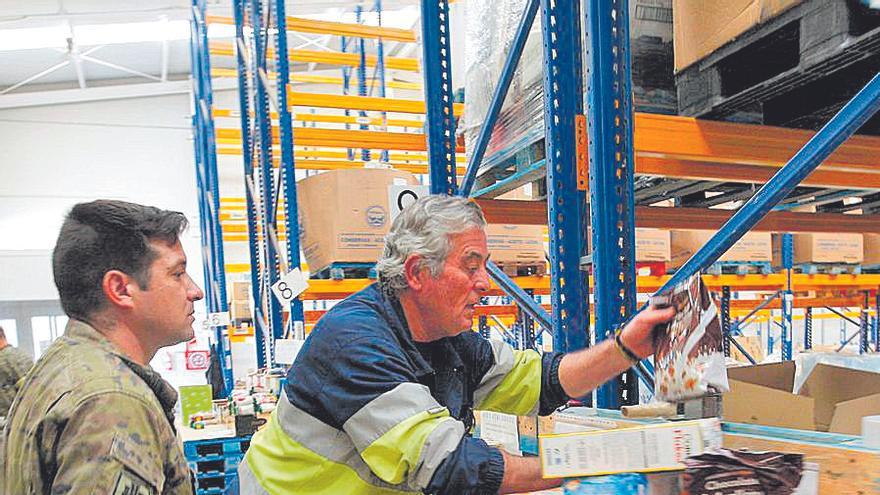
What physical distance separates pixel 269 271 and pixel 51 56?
11.1m

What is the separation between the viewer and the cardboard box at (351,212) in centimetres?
555

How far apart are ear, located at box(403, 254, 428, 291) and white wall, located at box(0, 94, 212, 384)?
1585 cm

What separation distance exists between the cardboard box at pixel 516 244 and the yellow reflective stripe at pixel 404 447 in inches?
196

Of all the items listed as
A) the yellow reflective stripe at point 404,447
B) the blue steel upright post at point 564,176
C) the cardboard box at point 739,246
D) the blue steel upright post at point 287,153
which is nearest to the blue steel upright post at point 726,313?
the cardboard box at point 739,246

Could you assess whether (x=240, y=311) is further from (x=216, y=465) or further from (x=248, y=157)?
(x=216, y=465)

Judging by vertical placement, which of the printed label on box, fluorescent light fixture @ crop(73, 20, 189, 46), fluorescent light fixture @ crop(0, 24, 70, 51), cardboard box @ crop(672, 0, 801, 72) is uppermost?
fluorescent light fixture @ crop(73, 20, 189, 46)

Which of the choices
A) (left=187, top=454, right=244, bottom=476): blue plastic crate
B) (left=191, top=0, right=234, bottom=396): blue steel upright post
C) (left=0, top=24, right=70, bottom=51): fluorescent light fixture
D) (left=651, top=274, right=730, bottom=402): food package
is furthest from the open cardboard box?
(left=0, top=24, right=70, bottom=51): fluorescent light fixture

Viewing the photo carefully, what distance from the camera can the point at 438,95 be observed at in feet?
12.0

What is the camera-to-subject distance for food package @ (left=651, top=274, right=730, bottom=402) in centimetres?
163

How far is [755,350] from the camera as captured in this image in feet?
36.1

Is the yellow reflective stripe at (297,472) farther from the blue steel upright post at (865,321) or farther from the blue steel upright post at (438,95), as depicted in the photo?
the blue steel upright post at (865,321)

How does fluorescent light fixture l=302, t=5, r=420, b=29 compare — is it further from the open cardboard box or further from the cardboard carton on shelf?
the open cardboard box

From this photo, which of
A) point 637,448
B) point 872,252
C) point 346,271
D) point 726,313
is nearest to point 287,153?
point 346,271

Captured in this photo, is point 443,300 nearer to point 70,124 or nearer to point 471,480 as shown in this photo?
point 471,480
